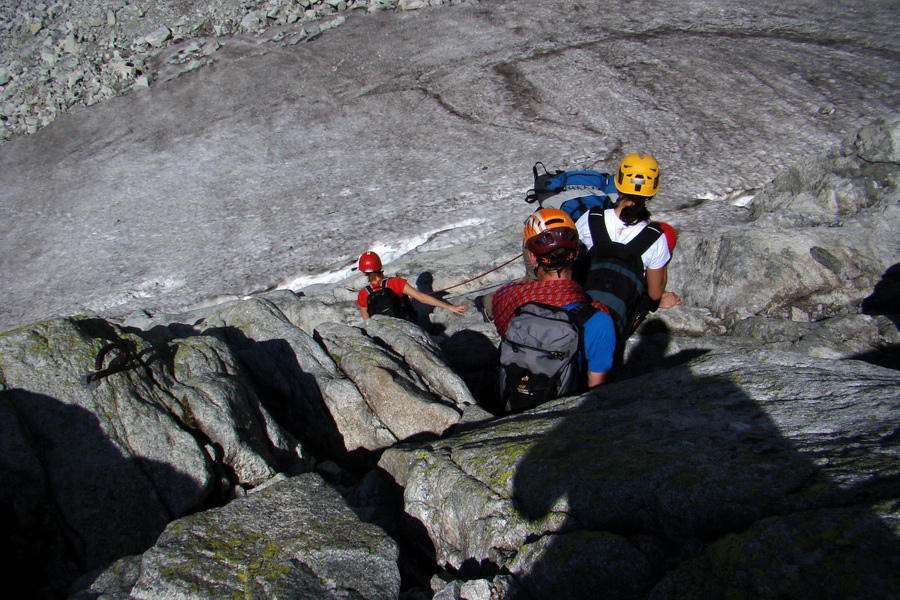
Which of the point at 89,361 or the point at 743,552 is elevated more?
the point at 89,361

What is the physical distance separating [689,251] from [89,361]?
7693 mm

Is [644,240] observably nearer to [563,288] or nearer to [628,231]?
[628,231]

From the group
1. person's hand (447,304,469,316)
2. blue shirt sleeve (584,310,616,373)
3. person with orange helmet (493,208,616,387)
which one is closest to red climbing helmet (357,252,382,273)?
person's hand (447,304,469,316)

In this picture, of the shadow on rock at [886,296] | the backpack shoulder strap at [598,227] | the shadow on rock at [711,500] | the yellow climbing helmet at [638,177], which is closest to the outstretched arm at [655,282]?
the backpack shoulder strap at [598,227]

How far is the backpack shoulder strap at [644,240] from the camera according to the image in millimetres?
6137

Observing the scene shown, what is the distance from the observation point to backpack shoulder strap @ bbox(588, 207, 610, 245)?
621 cm

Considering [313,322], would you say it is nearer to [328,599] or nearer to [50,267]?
[328,599]

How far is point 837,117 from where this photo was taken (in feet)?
50.2

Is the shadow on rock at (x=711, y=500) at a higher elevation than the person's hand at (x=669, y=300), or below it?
higher

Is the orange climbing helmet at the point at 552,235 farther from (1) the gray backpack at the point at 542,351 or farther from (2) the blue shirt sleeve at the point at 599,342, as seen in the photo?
(2) the blue shirt sleeve at the point at 599,342

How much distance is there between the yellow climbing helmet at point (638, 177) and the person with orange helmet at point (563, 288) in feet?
3.86

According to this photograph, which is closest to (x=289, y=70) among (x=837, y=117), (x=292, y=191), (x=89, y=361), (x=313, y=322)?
(x=292, y=191)

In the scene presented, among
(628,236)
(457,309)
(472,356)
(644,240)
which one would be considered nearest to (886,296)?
(644,240)

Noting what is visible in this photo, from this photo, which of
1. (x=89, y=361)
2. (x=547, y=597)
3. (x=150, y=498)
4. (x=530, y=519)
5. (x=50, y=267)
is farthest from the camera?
(x=50, y=267)
